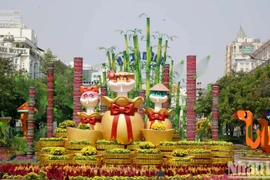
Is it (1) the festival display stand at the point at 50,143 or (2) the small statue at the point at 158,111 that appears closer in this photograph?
(1) the festival display stand at the point at 50,143

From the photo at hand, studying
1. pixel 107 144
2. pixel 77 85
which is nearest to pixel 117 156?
pixel 107 144

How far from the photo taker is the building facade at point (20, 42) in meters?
61.4

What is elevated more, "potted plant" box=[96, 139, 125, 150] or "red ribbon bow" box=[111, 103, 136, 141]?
"red ribbon bow" box=[111, 103, 136, 141]

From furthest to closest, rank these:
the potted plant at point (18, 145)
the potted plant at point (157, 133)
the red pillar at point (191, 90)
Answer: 1. the potted plant at point (18, 145)
2. the red pillar at point (191, 90)
3. the potted plant at point (157, 133)

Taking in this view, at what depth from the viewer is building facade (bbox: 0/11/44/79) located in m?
61.4

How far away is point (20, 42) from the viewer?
6462 cm

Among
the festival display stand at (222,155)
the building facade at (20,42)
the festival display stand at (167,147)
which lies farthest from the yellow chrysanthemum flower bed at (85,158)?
the building facade at (20,42)

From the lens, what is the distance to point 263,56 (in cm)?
7494

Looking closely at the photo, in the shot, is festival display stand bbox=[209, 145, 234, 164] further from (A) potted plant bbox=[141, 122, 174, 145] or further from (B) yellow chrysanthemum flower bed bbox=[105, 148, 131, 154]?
(B) yellow chrysanthemum flower bed bbox=[105, 148, 131, 154]

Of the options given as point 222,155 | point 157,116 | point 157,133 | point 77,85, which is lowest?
Answer: point 222,155

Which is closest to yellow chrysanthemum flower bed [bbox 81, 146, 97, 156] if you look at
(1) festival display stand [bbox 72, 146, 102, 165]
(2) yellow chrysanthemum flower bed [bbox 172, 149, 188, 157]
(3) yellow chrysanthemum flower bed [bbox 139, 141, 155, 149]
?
(1) festival display stand [bbox 72, 146, 102, 165]

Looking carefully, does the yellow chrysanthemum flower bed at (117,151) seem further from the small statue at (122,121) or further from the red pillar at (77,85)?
the red pillar at (77,85)

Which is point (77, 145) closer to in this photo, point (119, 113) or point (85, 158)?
point (85, 158)

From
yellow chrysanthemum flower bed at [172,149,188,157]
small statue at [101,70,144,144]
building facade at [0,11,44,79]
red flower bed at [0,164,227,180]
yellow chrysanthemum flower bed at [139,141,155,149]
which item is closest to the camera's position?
red flower bed at [0,164,227,180]
